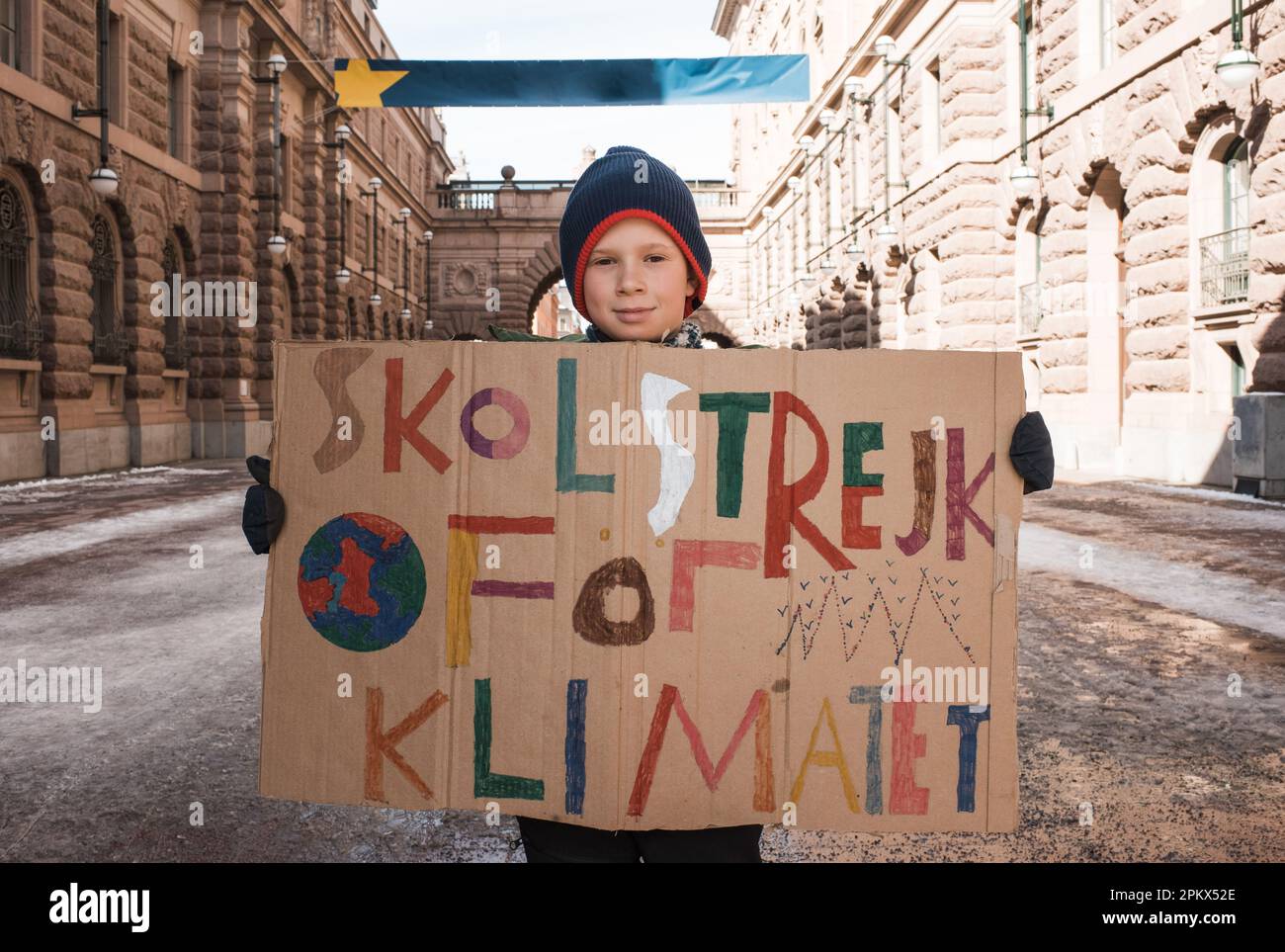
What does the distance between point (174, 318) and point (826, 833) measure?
60.6 feet

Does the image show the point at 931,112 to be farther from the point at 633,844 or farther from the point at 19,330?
the point at 633,844

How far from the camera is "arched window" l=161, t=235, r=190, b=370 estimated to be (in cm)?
1738

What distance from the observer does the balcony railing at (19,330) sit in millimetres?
12117

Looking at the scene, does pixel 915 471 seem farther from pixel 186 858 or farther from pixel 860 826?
pixel 186 858

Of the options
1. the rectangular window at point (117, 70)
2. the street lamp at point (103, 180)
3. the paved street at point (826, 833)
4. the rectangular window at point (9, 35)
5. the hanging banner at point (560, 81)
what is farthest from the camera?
the rectangular window at point (117, 70)

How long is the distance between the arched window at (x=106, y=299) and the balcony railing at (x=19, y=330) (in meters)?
1.69

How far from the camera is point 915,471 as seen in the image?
1.68 m

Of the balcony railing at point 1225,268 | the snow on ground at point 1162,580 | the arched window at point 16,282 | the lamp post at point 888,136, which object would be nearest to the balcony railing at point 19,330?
the arched window at point 16,282

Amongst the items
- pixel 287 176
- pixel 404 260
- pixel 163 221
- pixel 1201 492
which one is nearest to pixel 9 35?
pixel 163 221

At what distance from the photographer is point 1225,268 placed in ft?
34.4

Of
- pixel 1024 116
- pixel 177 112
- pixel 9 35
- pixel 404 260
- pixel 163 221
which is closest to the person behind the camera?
pixel 9 35

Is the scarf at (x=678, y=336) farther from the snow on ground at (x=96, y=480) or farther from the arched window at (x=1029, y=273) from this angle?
the arched window at (x=1029, y=273)

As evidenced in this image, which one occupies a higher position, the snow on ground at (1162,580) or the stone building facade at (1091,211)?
the stone building facade at (1091,211)
